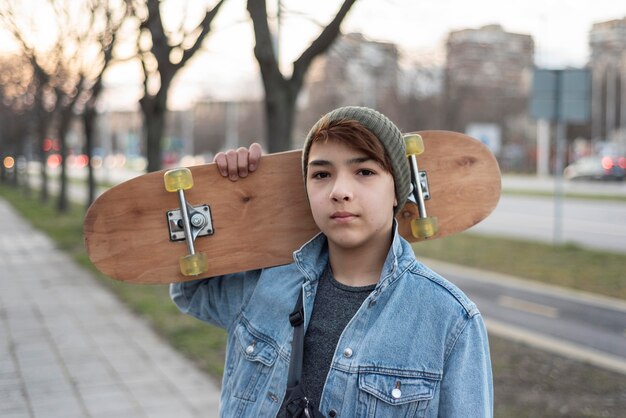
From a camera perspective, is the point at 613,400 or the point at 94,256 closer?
the point at 94,256

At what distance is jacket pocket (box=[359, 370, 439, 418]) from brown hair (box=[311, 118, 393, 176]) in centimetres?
50

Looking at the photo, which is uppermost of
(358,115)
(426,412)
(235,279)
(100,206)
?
(358,115)

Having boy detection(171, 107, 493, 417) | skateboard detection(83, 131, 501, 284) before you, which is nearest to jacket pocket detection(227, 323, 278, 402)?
boy detection(171, 107, 493, 417)

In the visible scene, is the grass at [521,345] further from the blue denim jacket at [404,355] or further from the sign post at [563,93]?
the blue denim jacket at [404,355]

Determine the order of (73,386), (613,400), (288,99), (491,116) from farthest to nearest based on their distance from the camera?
(491,116)
(288,99)
(73,386)
(613,400)

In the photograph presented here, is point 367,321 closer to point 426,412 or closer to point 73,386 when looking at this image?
point 426,412

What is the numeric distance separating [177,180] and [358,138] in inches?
28.0

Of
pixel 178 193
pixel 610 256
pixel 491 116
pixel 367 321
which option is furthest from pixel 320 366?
pixel 491 116

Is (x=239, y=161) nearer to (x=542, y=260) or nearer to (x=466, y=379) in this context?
(x=466, y=379)

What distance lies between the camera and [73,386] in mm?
5453

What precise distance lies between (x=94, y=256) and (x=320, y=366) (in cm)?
84

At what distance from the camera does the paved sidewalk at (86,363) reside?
16.5 ft

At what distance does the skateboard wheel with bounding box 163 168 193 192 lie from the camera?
2287 mm

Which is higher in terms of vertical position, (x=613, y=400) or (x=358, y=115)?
(x=358, y=115)
